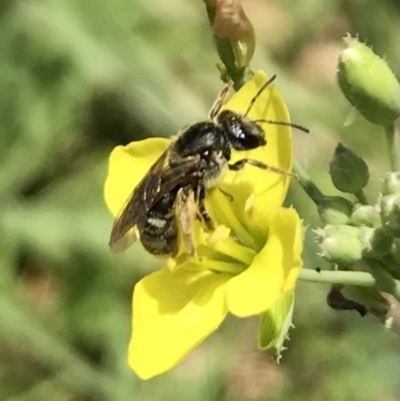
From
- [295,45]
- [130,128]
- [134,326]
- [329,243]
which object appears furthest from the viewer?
[295,45]

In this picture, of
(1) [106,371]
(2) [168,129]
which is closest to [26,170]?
(2) [168,129]

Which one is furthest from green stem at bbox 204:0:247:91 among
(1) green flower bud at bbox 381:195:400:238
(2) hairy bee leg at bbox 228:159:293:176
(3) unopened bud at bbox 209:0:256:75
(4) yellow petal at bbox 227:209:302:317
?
(1) green flower bud at bbox 381:195:400:238

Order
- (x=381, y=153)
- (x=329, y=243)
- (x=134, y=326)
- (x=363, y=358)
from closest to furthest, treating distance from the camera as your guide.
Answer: (x=329, y=243) < (x=134, y=326) < (x=363, y=358) < (x=381, y=153)

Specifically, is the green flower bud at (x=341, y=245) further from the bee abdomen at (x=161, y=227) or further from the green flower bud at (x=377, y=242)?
the bee abdomen at (x=161, y=227)

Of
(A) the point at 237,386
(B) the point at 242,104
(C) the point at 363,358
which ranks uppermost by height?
(B) the point at 242,104

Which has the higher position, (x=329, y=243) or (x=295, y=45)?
(x=329, y=243)

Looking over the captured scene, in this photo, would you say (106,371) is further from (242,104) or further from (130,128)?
(242,104)
